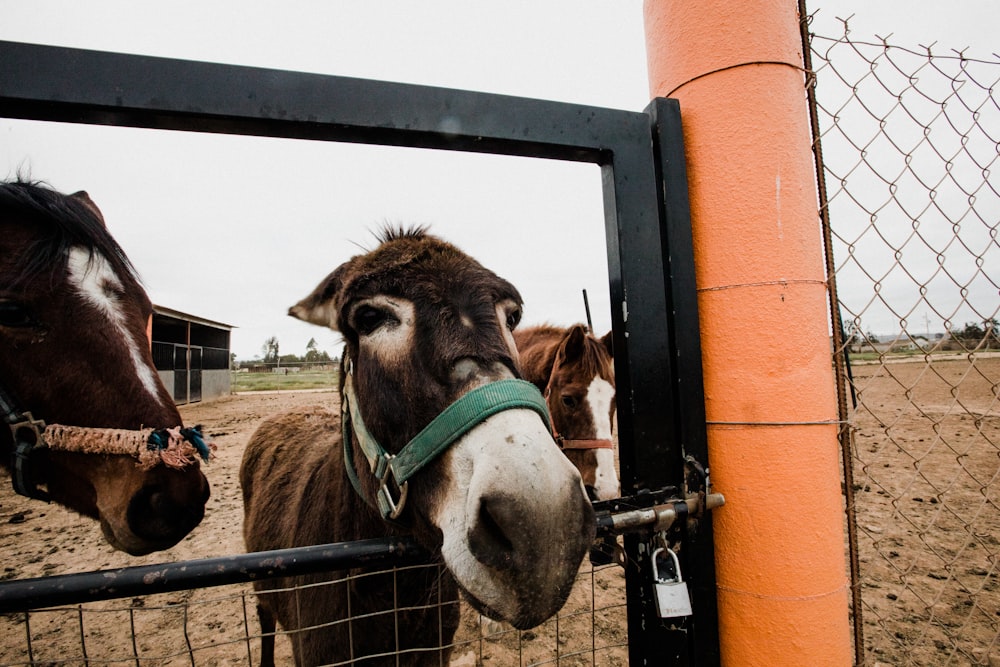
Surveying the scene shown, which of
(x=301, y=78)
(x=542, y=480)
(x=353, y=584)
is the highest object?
(x=301, y=78)

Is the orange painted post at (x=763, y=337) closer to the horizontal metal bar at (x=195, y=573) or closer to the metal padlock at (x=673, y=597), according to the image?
the metal padlock at (x=673, y=597)

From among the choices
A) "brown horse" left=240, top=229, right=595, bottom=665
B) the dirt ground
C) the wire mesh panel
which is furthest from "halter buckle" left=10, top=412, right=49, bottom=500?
the wire mesh panel

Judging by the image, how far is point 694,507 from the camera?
131 centimetres

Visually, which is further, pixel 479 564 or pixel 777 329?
pixel 777 329

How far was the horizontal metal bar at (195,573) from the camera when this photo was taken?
37.1 inches

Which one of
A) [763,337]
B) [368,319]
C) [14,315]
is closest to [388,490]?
[368,319]

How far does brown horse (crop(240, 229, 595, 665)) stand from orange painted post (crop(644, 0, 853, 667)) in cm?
58

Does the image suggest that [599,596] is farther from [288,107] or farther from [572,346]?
[288,107]

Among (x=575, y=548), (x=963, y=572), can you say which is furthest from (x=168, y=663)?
(x=963, y=572)

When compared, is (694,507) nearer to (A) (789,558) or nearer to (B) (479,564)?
(A) (789,558)

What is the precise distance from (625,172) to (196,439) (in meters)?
2.11

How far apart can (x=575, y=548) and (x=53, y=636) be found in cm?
544

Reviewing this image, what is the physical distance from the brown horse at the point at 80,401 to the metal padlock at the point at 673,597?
6.26 feet

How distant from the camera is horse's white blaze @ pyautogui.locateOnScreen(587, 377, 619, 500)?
148 inches
